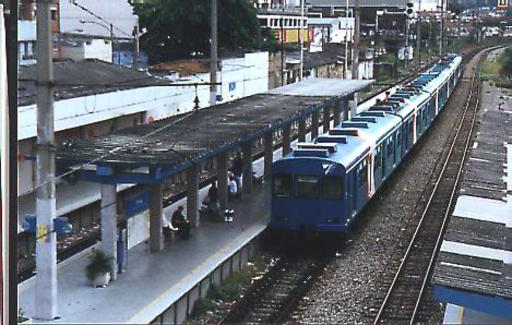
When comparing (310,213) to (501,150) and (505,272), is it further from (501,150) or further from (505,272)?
(501,150)

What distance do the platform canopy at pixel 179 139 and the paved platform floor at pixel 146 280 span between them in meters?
1.29

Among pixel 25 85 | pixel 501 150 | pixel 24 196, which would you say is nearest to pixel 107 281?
pixel 24 196

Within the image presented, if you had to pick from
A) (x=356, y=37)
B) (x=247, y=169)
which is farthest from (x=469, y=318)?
(x=356, y=37)

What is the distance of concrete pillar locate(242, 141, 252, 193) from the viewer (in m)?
17.0

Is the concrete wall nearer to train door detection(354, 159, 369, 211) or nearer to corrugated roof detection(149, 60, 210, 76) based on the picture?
train door detection(354, 159, 369, 211)

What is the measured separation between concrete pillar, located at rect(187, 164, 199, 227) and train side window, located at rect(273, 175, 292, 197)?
50.1 inches

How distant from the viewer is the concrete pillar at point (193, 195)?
14258 mm

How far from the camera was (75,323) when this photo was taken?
9312 millimetres

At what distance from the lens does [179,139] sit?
13.6 m

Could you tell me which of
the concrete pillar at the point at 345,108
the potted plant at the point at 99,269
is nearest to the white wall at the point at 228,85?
the concrete pillar at the point at 345,108

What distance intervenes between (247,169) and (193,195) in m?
3.29

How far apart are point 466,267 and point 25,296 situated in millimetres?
5027

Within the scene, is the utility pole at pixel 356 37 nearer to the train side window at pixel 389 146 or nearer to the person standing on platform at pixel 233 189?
the train side window at pixel 389 146

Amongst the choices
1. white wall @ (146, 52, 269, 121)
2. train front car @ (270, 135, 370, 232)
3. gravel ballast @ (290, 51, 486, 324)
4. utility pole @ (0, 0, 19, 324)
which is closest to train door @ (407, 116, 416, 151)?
gravel ballast @ (290, 51, 486, 324)
